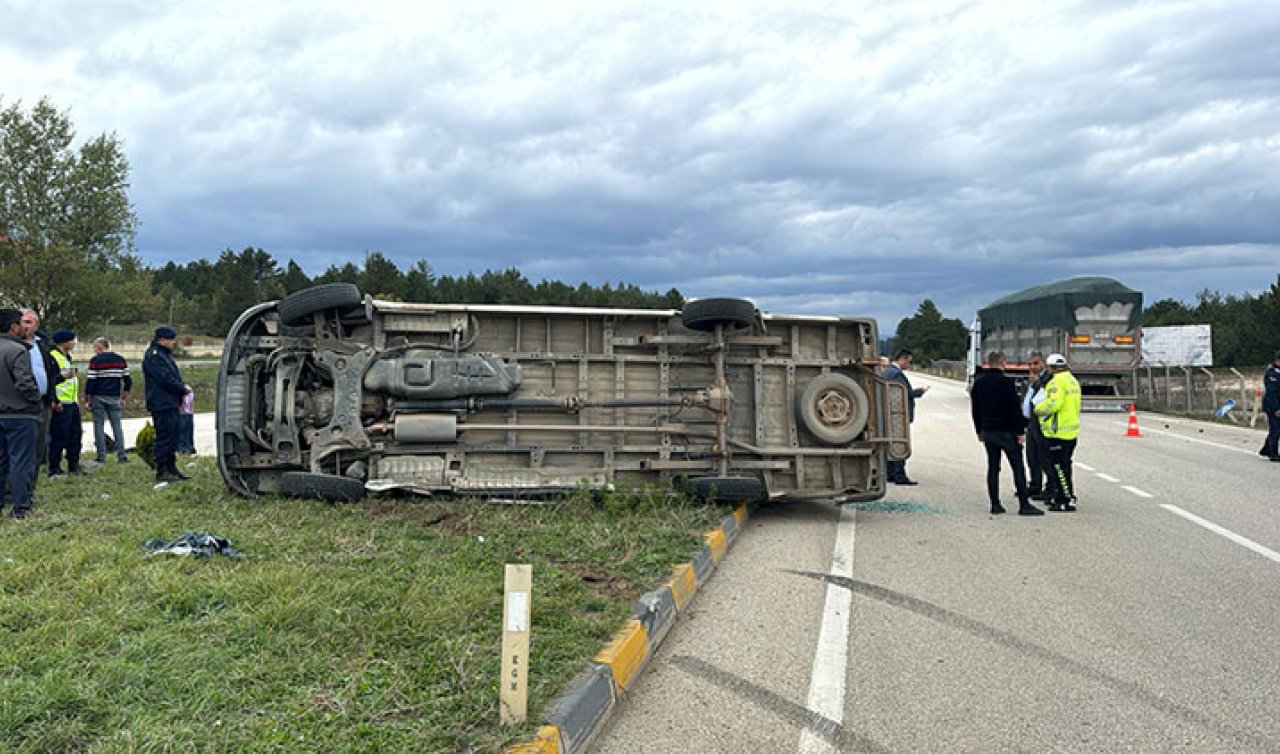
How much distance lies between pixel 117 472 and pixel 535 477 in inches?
233

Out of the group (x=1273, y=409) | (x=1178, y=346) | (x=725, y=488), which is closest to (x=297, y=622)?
(x=725, y=488)

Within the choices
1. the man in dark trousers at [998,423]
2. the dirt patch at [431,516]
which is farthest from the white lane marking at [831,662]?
the man in dark trousers at [998,423]

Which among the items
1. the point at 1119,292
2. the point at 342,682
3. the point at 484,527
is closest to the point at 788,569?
the point at 484,527

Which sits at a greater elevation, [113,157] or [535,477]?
[113,157]

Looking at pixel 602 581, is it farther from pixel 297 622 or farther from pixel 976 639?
pixel 976 639

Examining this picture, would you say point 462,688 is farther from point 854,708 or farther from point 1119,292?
point 1119,292

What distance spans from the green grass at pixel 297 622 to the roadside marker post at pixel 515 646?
3.1 inches

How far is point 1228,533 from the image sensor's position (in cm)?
806

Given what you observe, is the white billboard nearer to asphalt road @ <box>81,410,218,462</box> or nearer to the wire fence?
the wire fence

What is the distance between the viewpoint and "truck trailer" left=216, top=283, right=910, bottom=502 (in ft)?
27.2

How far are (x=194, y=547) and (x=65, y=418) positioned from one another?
5925 millimetres

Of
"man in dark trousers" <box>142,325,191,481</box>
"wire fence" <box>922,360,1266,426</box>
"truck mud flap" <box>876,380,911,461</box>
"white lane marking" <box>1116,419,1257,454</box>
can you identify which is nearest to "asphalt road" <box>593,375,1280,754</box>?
"truck mud flap" <box>876,380,911,461</box>

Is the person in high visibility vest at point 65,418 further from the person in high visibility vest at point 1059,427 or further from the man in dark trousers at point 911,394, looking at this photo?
the person in high visibility vest at point 1059,427

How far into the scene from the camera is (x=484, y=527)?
706 cm
